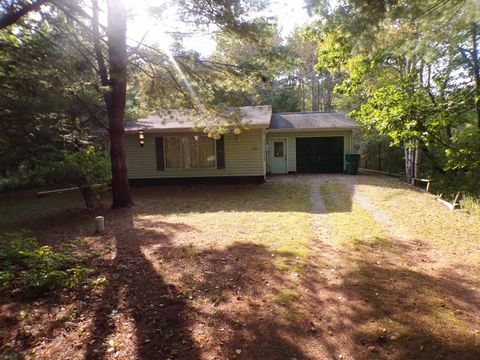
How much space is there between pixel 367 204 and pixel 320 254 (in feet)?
15.0

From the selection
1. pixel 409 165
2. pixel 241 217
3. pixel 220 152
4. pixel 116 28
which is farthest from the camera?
pixel 409 165

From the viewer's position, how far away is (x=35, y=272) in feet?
13.2

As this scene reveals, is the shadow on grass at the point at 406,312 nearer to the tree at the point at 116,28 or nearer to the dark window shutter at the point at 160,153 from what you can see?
the tree at the point at 116,28

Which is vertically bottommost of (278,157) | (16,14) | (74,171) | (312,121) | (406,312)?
(406,312)

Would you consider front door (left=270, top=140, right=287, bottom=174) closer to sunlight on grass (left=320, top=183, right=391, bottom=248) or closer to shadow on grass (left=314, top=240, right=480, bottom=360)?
→ sunlight on grass (left=320, top=183, right=391, bottom=248)

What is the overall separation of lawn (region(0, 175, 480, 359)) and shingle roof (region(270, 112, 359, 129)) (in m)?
8.88

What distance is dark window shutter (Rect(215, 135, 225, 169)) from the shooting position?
13417mm

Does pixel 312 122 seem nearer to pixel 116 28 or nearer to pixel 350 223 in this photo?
pixel 350 223

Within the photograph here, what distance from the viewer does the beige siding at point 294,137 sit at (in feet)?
54.7

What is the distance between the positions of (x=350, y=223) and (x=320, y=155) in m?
10.7

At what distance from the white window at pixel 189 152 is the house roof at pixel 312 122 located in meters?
4.80

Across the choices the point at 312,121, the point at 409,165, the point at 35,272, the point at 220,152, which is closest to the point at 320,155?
the point at 312,121

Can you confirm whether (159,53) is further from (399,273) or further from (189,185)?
(399,273)

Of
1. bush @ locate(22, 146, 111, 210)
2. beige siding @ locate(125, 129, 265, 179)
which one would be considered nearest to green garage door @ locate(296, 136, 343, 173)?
beige siding @ locate(125, 129, 265, 179)
